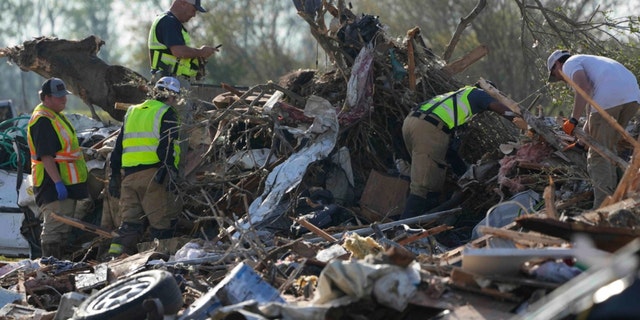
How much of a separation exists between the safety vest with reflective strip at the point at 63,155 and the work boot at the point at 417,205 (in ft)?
11.0

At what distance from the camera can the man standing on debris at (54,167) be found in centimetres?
1089

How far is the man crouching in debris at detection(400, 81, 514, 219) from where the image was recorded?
32.8 ft

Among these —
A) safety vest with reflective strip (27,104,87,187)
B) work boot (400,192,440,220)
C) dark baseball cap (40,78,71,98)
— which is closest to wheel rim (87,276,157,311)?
work boot (400,192,440,220)

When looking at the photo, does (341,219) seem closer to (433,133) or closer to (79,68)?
(433,133)

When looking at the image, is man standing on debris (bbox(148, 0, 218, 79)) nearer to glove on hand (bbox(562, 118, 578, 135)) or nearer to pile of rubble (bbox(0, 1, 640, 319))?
pile of rubble (bbox(0, 1, 640, 319))

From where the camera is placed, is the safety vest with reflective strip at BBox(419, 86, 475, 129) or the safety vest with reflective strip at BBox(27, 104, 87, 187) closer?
the safety vest with reflective strip at BBox(419, 86, 475, 129)

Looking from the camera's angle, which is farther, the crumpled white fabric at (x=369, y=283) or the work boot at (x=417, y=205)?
the work boot at (x=417, y=205)

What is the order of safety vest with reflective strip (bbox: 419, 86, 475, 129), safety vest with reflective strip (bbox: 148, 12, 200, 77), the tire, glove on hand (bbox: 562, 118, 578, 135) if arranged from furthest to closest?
safety vest with reflective strip (bbox: 148, 12, 200, 77) < safety vest with reflective strip (bbox: 419, 86, 475, 129) < glove on hand (bbox: 562, 118, 578, 135) < the tire

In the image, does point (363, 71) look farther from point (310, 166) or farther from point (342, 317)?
point (342, 317)

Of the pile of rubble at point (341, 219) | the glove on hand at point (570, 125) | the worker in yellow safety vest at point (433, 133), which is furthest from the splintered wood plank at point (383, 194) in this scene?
the glove on hand at point (570, 125)

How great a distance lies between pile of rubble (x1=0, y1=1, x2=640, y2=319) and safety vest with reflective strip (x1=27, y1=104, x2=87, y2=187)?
449 millimetres

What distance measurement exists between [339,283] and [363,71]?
18.0 ft

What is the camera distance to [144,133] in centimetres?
1046

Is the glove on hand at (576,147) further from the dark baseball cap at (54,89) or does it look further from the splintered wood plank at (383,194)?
the dark baseball cap at (54,89)
